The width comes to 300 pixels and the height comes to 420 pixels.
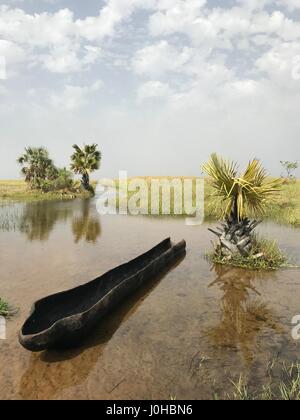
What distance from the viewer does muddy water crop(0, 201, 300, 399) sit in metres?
5.58

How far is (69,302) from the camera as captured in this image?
24.8 feet

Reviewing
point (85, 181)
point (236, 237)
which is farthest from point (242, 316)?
point (85, 181)

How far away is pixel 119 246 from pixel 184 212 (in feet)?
39.3

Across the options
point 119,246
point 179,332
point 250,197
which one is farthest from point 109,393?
point 119,246

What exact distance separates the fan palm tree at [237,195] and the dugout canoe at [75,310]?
400 centimetres

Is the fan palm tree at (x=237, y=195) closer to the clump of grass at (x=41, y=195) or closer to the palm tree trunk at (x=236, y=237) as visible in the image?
the palm tree trunk at (x=236, y=237)

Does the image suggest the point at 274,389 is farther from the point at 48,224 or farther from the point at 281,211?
the point at 281,211

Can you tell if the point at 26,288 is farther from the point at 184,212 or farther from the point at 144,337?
the point at 184,212

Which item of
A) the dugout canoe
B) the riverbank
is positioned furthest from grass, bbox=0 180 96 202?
the dugout canoe

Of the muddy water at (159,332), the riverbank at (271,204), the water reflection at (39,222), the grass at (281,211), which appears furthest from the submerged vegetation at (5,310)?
the grass at (281,211)

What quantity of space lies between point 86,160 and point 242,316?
138ft

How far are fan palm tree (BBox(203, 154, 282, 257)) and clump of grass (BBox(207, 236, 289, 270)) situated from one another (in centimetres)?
25
